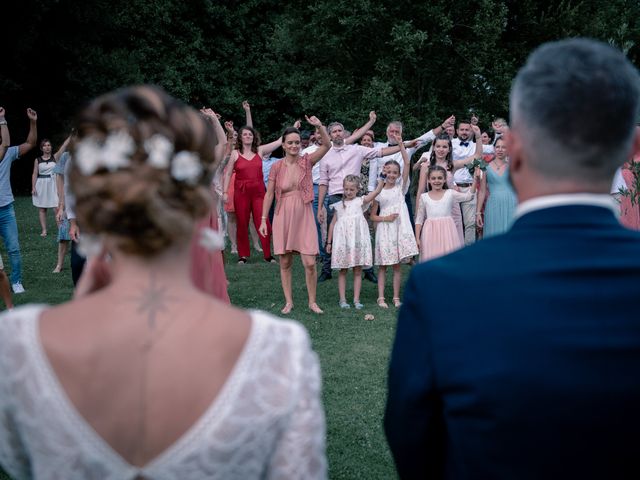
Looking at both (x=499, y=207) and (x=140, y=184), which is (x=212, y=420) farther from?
(x=499, y=207)

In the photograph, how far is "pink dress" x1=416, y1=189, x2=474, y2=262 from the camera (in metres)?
9.34

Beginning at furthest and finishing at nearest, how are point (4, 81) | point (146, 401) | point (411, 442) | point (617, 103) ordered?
point (4, 81) → point (411, 442) → point (617, 103) → point (146, 401)

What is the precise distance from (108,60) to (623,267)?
106ft

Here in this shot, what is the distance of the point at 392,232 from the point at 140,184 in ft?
27.4

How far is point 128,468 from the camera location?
1628 mm

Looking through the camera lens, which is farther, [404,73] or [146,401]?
[404,73]

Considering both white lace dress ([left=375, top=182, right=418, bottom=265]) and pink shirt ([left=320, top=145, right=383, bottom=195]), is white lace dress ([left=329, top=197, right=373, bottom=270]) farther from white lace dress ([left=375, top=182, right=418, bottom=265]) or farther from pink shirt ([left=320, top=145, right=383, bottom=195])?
pink shirt ([left=320, top=145, right=383, bottom=195])

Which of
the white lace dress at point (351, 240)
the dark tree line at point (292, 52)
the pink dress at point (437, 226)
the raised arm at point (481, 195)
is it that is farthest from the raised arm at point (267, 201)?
the dark tree line at point (292, 52)

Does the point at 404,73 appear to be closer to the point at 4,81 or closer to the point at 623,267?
the point at 4,81

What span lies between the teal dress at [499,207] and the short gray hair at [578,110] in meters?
7.33

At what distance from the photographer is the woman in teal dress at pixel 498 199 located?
9109mm

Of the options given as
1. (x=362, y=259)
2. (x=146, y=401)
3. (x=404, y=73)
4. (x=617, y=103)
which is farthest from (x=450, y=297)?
(x=404, y=73)

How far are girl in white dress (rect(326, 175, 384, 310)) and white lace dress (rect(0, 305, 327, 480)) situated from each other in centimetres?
788

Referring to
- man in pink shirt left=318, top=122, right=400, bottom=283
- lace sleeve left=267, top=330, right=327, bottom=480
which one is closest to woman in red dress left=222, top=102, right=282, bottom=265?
man in pink shirt left=318, top=122, right=400, bottom=283
